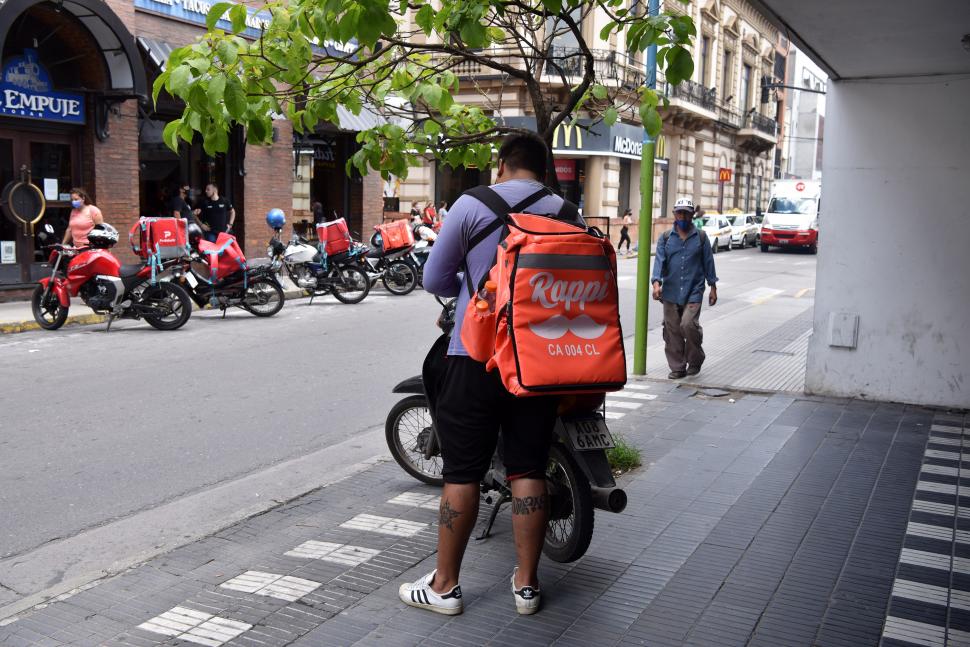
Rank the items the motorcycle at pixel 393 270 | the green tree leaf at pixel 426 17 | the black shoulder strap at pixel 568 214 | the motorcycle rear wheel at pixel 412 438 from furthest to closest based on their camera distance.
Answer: the motorcycle at pixel 393 270
the motorcycle rear wheel at pixel 412 438
the green tree leaf at pixel 426 17
the black shoulder strap at pixel 568 214

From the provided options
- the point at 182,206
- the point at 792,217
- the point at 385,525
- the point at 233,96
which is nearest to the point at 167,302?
the point at 182,206

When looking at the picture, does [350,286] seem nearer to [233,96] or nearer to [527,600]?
[233,96]

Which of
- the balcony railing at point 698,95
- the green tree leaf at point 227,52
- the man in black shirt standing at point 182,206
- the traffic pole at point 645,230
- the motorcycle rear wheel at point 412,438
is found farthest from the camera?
the balcony railing at point 698,95

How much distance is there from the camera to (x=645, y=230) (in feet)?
29.9

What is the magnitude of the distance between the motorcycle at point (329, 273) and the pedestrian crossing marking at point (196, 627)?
41.6 feet

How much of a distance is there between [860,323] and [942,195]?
4.13 feet

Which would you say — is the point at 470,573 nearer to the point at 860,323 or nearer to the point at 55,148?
the point at 860,323

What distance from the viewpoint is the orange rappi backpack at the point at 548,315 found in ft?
12.3

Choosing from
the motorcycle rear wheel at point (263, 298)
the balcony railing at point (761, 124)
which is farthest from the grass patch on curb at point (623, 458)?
the balcony railing at point (761, 124)

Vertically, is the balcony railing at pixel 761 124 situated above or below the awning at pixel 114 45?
above

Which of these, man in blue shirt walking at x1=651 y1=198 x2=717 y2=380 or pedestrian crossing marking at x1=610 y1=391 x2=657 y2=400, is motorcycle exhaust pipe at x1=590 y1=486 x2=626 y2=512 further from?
man in blue shirt walking at x1=651 y1=198 x2=717 y2=380

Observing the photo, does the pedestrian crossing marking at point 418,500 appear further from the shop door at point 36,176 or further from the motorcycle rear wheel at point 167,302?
the shop door at point 36,176

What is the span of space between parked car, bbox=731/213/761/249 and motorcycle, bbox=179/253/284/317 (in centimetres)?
2769

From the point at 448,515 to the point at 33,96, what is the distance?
14656 mm
